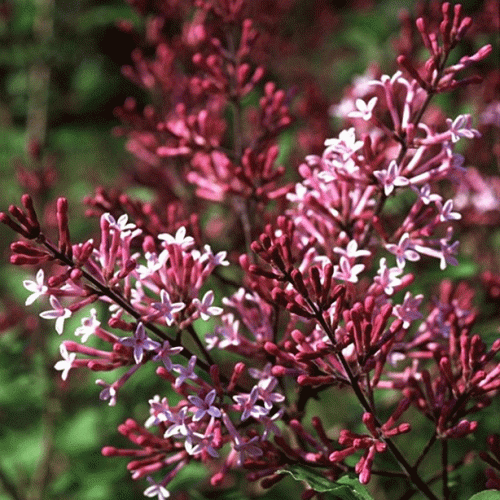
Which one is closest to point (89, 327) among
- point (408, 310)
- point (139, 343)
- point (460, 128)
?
point (139, 343)

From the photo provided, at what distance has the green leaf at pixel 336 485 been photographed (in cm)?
171

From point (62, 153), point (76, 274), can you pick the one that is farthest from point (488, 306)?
point (62, 153)

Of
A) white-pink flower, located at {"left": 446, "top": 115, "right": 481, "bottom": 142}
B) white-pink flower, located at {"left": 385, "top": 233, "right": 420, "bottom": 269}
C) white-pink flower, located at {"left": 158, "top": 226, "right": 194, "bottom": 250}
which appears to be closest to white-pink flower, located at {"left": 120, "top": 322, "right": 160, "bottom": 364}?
white-pink flower, located at {"left": 158, "top": 226, "right": 194, "bottom": 250}

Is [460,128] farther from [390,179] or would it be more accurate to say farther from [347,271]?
[347,271]

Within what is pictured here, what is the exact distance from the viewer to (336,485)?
1768 millimetres

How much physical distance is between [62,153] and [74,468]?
300cm

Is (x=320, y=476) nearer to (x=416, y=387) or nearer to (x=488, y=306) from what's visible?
(x=416, y=387)

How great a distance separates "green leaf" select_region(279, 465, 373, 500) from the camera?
67.2 inches

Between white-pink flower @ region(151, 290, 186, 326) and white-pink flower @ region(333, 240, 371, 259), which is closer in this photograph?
white-pink flower @ region(151, 290, 186, 326)

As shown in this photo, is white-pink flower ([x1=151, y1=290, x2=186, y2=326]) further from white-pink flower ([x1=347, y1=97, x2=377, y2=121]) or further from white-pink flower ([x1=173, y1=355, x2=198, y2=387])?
white-pink flower ([x1=347, y1=97, x2=377, y2=121])

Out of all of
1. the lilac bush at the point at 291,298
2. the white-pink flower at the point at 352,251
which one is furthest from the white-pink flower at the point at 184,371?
the white-pink flower at the point at 352,251

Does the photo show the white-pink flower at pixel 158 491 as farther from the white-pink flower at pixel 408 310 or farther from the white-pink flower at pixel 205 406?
the white-pink flower at pixel 408 310

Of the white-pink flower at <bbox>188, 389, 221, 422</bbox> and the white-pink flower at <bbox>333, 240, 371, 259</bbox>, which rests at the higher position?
the white-pink flower at <bbox>333, 240, 371, 259</bbox>

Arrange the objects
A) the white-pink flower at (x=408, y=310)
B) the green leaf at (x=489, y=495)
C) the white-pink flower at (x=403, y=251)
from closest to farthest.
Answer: the green leaf at (x=489, y=495) → the white-pink flower at (x=408, y=310) → the white-pink flower at (x=403, y=251)
